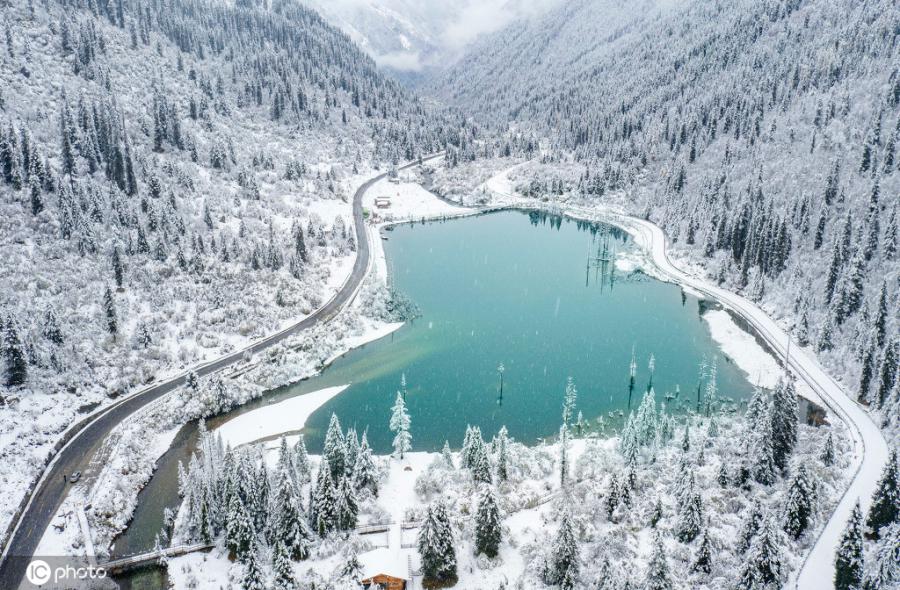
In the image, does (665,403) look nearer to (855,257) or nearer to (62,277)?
(855,257)

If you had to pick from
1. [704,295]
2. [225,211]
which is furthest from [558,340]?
[225,211]

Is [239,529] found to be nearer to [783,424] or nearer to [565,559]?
[565,559]

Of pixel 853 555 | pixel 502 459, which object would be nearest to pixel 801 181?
pixel 853 555

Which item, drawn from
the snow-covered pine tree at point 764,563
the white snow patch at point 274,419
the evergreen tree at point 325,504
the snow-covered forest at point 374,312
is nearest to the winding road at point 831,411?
the snow-covered forest at point 374,312

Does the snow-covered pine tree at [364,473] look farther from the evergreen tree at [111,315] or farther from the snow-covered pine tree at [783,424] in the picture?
the evergreen tree at [111,315]

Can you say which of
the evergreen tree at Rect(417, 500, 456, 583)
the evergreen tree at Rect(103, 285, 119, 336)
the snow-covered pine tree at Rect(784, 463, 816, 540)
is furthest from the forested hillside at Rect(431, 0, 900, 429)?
the evergreen tree at Rect(103, 285, 119, 336)
